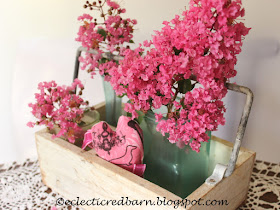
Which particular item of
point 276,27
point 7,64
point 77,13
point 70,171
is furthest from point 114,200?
point 7,64

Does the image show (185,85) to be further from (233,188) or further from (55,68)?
(55,68)

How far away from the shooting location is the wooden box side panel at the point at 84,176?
0.68 metres

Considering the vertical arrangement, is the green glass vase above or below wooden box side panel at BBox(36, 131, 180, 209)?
above

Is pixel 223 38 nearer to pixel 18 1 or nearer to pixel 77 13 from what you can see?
pixel 77 13

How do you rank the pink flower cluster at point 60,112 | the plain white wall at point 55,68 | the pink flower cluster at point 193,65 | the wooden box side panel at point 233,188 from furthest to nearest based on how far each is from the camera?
the plain white wall at point 55,68
the pink flower cluster at point 60,112
the wooden box side panel at point 233,188
the pink flower cluster at point 193,65

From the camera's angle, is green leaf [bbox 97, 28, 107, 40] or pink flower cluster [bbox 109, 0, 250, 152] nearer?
pink flower cluster [bbox 109, 0, 250, 152]

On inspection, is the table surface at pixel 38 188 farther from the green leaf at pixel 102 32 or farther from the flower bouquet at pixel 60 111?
the green leaf at pixel 102 32

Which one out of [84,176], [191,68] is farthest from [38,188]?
[191,68]

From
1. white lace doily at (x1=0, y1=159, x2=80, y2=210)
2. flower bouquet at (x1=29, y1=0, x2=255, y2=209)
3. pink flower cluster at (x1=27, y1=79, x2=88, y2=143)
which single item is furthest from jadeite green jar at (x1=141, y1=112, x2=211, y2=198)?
white lace doily at (x1=0, y1=159, x2=80, y2=210)

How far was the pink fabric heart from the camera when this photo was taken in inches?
28.6

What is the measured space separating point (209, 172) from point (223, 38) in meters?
0.36

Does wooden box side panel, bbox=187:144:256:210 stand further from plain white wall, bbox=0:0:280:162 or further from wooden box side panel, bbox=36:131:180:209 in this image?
plain white wall, bbox=0:0:280:162

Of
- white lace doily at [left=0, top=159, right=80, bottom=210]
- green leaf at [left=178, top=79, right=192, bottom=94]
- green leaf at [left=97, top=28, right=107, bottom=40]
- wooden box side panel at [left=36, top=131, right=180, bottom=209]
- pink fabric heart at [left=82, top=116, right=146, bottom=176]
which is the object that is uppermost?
green leaf at [left=97, top=28, right=107, bottom=40]

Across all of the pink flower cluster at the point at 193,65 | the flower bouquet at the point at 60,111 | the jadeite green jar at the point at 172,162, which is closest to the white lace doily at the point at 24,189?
the flower bouquet at the point at 60,111
